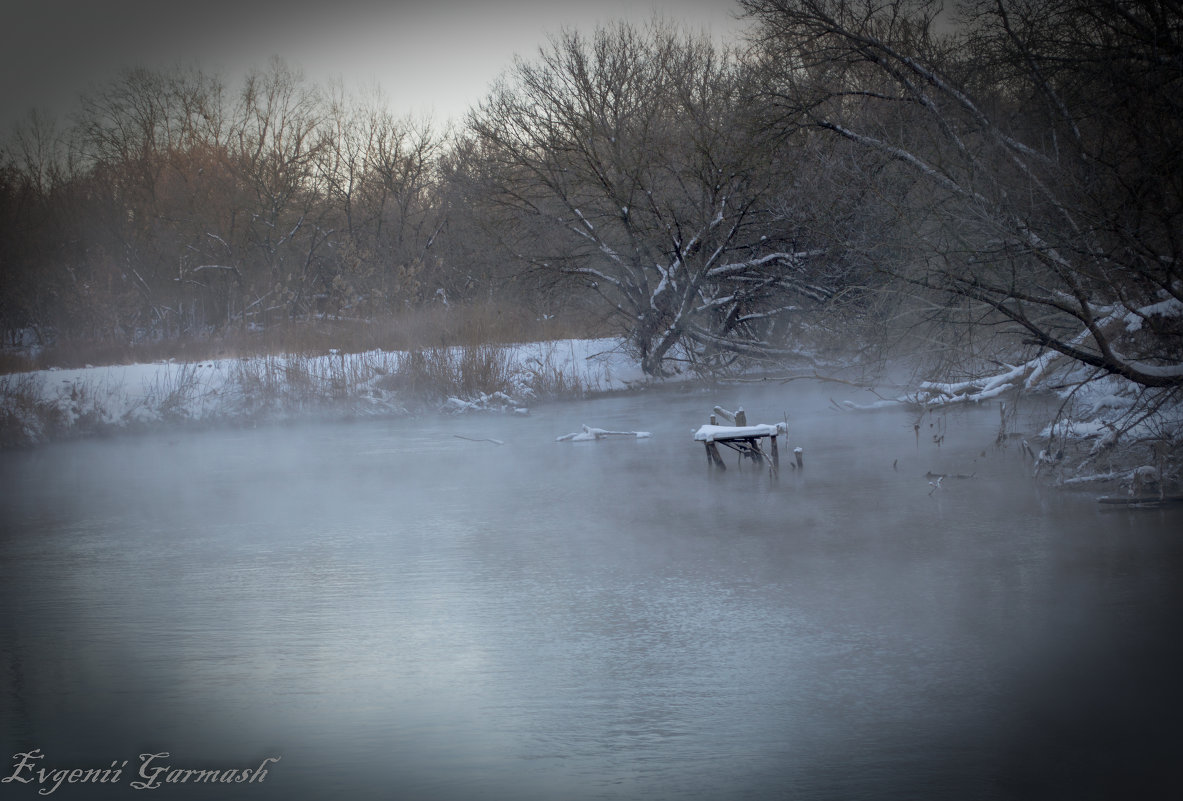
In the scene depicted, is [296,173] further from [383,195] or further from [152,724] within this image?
[152,724]

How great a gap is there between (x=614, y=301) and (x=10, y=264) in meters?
15.9

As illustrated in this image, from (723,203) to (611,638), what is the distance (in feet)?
48.2

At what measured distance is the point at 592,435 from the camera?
13398 mm

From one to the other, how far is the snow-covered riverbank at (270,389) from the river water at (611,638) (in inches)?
220

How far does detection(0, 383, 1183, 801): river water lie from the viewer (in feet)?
13.7

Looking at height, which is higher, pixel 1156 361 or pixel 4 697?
pixel 1156 361

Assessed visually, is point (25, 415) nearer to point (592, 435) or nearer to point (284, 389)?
point (284, 389)

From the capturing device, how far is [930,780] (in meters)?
3.95

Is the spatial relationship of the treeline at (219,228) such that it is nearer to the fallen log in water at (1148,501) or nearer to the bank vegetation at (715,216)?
the bank vegetation at (715,216)

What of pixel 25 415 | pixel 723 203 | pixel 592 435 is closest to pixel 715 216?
pixel 723 203

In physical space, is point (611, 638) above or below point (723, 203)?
below

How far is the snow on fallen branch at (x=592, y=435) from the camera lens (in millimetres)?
13320

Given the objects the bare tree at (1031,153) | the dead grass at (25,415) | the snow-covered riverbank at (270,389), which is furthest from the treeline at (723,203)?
the dead grass at (25,415)

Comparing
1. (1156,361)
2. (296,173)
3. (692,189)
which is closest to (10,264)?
(296,173)
